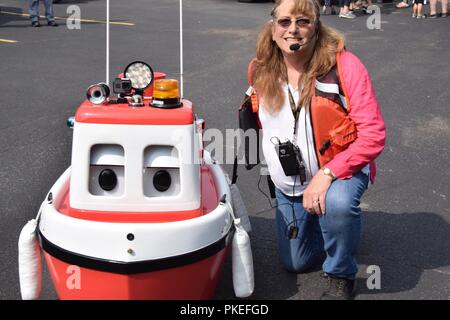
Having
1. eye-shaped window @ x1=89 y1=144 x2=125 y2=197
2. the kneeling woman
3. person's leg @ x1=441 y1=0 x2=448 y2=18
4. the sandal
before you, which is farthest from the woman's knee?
the sandal

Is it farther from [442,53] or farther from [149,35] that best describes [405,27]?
[149,35]

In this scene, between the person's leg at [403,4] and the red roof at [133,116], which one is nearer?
the red roof at [133,116]

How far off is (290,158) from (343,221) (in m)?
0.40

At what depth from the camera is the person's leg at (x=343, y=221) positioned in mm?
3057

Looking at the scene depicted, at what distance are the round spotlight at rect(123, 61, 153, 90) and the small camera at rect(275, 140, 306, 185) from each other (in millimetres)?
695

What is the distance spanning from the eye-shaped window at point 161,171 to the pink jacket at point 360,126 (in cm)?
73

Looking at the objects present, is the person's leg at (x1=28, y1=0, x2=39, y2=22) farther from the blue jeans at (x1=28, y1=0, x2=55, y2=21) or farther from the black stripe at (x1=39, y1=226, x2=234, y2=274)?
the black stripe at (x1=39, y1=226, x2=234, y2=274)

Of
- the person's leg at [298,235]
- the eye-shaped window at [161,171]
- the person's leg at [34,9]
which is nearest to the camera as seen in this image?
the eye-shaped window at [161,171]

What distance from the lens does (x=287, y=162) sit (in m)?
3.26

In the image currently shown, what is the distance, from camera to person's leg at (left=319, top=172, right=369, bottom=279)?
306 centimetres

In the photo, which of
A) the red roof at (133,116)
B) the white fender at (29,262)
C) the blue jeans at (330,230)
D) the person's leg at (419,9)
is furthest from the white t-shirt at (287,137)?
the person's leg at (419,9)

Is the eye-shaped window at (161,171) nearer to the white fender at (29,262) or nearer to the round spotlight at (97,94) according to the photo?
the round spotlight at (97,94)

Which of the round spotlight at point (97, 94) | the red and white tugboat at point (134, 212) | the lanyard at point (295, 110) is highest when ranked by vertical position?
the round spotlight at point (97, 94)

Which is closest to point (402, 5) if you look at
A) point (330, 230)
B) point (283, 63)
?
point (283, 63)
